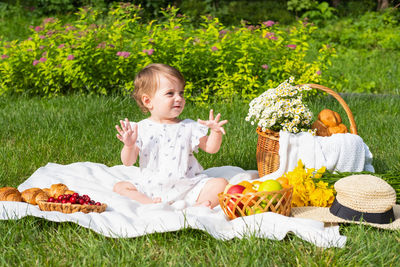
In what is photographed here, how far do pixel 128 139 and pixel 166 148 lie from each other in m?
0.33

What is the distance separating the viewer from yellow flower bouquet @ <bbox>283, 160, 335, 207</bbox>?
3170 millimetres

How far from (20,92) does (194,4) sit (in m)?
6.93

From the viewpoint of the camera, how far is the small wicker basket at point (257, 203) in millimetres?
2811

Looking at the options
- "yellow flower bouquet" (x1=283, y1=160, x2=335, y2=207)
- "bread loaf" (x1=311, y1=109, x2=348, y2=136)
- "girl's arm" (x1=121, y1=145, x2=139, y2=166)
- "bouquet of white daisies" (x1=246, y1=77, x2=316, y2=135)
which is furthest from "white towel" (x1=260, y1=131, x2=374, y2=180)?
"girl's arm" (x1=121, y1=145, x2=139, y2=166)

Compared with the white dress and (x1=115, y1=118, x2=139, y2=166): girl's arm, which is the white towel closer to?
the white dress

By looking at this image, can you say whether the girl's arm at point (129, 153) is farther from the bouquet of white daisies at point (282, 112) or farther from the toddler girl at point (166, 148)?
the bouquet of white daisies at point (282, 112)

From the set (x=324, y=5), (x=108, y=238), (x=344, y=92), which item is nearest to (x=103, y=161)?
(x=108, y=238)

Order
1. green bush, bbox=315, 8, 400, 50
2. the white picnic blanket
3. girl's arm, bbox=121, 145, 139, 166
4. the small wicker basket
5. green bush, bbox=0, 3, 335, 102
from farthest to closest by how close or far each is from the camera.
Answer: green bush, bbox=315, 8, 400, 50, green bush, bbox=0, 3, 335, 102, girl's arm, bbox=121, 145, 139, 166, the small wicker basket, the white picnic blanket

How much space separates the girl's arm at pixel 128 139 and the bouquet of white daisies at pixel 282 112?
3.16ft

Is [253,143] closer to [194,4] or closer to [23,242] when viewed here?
[23,242]

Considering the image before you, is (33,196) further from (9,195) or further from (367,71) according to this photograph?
(367,71)

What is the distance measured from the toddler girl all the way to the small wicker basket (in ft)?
1.32

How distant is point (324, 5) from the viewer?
43.3ft

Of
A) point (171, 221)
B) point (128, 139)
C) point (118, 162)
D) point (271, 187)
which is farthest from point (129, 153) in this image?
point (271, 187)
